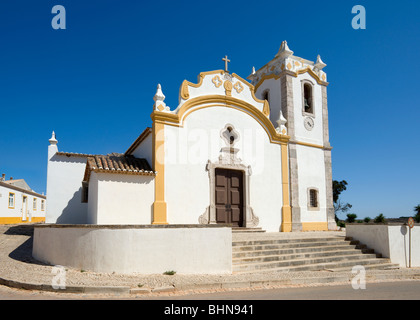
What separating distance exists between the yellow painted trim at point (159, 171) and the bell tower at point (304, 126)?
653 centimetres

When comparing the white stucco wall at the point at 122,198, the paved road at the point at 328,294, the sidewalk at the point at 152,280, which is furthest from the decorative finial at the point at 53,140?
the paved road at the point at 328,294

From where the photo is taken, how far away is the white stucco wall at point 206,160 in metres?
12.4

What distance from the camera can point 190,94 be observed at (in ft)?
44.0

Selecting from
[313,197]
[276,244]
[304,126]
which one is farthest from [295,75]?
[276,244]

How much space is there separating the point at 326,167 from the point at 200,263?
11.3 m

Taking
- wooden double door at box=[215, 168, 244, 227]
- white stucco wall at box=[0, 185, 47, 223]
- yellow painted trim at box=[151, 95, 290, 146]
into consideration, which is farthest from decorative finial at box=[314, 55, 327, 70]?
white stucco wall at box=[0, 185, 47, 223]

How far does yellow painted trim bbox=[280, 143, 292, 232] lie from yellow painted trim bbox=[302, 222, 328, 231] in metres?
1.21

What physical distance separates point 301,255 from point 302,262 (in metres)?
0.44

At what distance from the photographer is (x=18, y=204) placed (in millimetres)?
30141

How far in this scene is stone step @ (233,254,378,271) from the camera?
898 centimetres

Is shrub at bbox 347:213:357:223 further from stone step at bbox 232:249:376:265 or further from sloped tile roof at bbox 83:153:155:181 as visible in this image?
sloped tile roof at bbox 83:153:155:181

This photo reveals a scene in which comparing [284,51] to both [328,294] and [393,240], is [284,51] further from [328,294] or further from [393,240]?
[328,294]

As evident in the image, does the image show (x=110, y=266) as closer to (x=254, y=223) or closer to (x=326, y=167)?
(x=254, y=223)

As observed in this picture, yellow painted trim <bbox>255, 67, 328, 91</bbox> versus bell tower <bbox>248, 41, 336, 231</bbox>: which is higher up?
yellow painted trim <bbox>255, 67, 328, 91</bbox>
